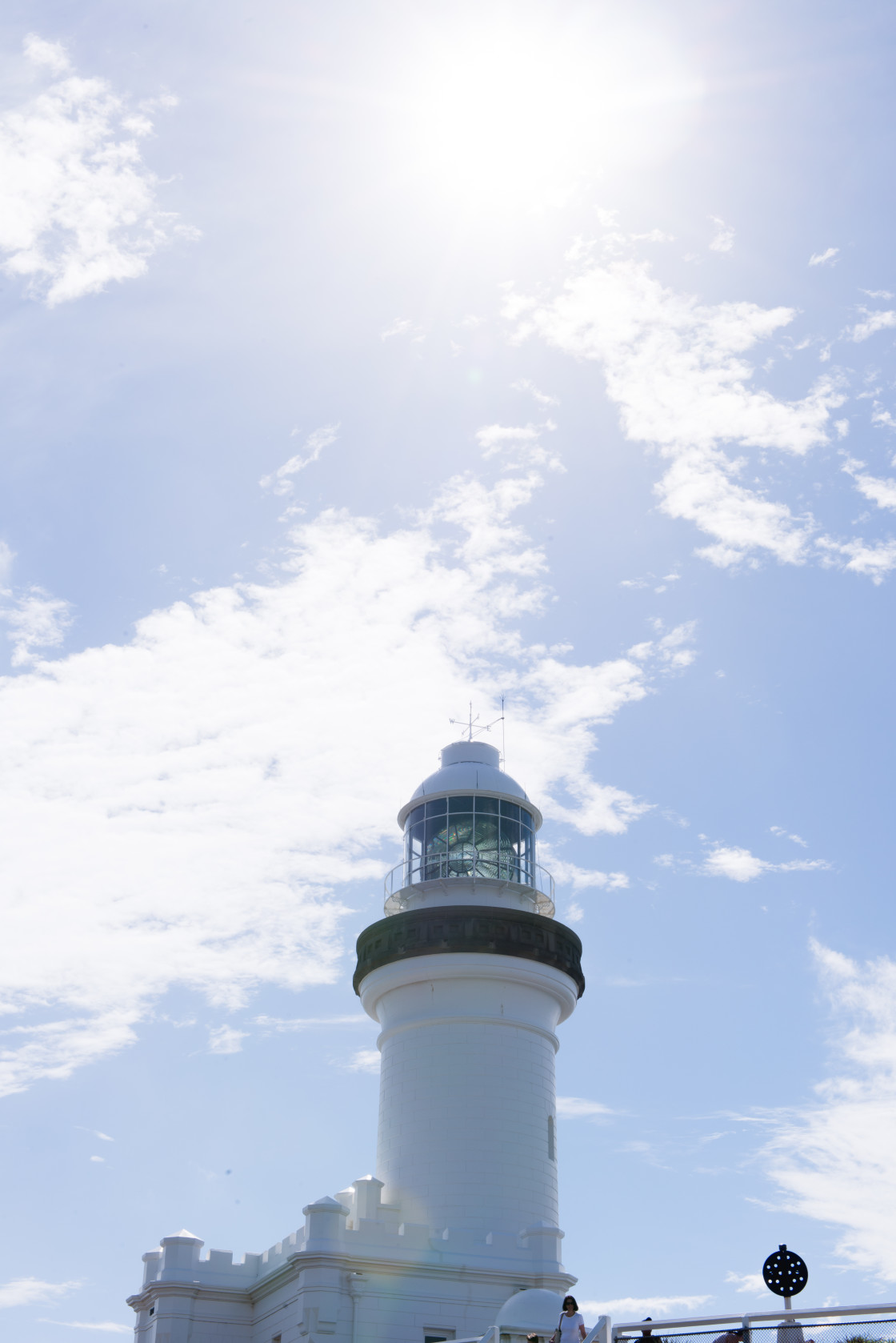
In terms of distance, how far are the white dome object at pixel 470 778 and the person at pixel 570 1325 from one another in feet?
48.0

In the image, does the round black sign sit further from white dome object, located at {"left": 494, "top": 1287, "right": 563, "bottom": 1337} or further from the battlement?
the battlement

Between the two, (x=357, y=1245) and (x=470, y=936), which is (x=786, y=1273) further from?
(x=470, y=936)

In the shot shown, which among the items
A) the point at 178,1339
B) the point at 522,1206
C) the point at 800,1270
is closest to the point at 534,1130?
the point at 522,1206

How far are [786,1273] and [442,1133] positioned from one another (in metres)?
11.7

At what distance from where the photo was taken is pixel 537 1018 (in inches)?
1131

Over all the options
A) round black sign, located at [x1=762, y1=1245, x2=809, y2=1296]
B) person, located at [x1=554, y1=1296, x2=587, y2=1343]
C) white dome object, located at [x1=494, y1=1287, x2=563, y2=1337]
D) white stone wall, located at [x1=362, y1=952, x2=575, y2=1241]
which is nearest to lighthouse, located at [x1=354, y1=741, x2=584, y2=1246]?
white stone wall, located at [x1=362, y1=952, x2=575, y2=1241]

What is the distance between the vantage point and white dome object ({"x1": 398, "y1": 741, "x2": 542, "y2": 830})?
30.9 m

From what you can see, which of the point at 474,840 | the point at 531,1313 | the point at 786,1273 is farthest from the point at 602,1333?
the point at 474,840

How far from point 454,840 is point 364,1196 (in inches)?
335

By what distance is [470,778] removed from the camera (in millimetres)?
31031

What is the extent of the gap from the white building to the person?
290 inches

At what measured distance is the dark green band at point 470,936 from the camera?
2816 centimetres

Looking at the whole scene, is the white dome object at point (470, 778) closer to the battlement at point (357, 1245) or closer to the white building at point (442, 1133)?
the white building at point (442, 1133)

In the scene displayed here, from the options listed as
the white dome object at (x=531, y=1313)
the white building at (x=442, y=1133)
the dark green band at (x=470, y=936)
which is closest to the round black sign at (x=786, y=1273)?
the white dome object at (x=531, y=1313)
